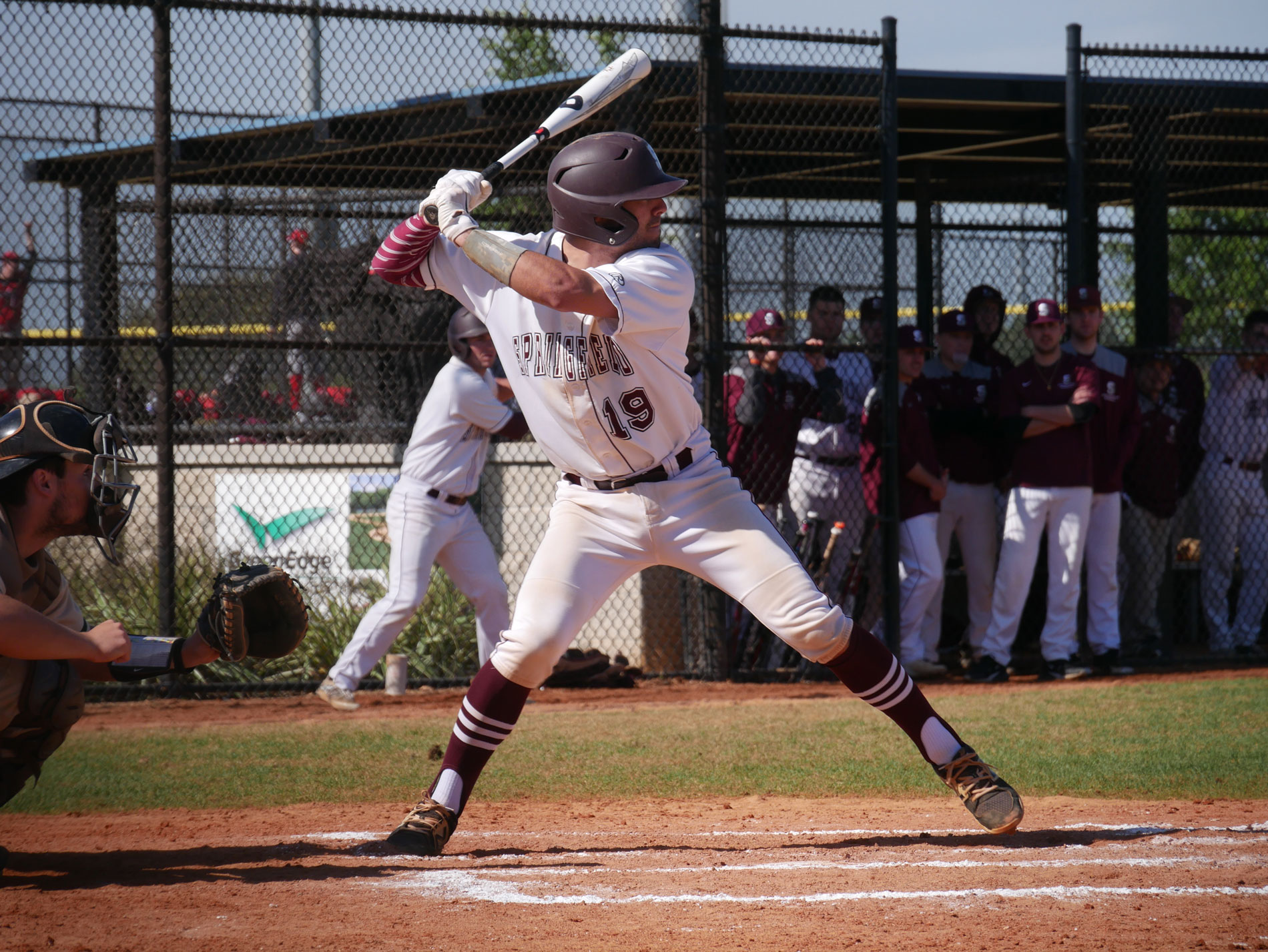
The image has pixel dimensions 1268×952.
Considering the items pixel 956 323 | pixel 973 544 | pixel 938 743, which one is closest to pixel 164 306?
pixel 956 323

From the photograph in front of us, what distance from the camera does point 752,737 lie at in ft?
19.2

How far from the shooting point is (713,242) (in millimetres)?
7770

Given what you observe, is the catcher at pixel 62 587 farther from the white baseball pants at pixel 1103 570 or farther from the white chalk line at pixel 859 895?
the white baseball pants at pixel 1103 570

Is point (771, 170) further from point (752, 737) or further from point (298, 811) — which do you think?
point (298, 811)

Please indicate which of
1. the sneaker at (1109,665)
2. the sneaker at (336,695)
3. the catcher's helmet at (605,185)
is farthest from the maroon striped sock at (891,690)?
the sneaker at (1109,665)

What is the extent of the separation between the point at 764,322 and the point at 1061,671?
8.90 ft

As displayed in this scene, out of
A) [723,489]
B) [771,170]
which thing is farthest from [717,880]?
[771,170]

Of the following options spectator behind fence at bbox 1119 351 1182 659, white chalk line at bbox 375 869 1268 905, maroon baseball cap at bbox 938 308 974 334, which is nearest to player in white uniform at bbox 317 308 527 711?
maroon baseball cap at bbox 938 308 974 334

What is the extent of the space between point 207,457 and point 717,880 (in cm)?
601

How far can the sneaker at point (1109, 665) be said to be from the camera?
8039 mm

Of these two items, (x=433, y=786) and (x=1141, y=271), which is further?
(x=1141, y=271)

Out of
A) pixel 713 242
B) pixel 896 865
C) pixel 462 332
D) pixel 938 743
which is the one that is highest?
pixel 713 242

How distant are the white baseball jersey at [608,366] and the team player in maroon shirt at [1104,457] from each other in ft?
15.4

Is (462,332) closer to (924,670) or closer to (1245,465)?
(924,670)
